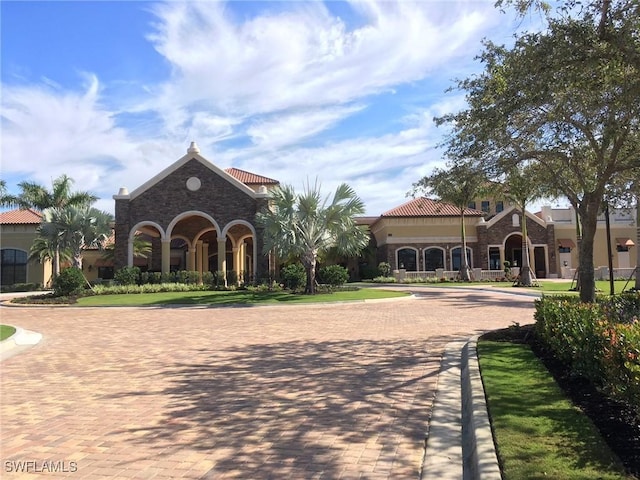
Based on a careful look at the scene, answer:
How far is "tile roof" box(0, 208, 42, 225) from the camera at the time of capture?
44.4m

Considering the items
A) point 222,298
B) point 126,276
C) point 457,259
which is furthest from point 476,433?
point 457,259

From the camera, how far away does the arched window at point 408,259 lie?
1763 inches

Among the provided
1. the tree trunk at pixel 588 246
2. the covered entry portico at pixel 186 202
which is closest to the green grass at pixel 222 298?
the covered entry portico at pixel 186 202

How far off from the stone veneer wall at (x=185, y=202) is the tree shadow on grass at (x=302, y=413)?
23158 mm

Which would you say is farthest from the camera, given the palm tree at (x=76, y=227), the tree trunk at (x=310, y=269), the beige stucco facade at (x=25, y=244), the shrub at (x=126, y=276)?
the beige stucco facade at (x=25, y=244)

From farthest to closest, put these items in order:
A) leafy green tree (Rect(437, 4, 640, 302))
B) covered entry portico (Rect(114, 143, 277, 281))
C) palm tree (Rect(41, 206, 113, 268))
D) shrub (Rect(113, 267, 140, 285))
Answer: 1. covered entry portico (Rect(114, 143, 277, 281))
2. shrub (Rect(113, 267, 140, 285))
3. palm tree (Rect(41, 206, 113, 268))
4. leafy green tree (Rect(437, 4, 640, 302))

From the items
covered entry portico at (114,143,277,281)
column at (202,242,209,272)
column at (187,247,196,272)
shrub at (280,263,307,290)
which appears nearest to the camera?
shrub at (280,263,307,290)

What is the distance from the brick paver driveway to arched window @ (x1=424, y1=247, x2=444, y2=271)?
31.3 m

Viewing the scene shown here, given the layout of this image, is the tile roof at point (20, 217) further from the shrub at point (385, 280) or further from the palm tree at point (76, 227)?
the shrub at point (385, 280)

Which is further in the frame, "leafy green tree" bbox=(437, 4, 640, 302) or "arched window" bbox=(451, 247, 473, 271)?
"arched window" bbox=(451, 247, 473, 271)

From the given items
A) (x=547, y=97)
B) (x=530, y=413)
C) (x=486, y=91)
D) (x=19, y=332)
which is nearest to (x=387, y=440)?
(x=530, y=413)

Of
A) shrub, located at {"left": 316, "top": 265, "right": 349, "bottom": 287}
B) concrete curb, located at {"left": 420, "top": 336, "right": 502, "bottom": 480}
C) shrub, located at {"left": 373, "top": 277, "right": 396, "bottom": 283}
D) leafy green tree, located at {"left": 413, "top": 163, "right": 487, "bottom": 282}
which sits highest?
leafy green tree, located at {"left": 413, "top": 163, "right": 487, "bottom": 282}

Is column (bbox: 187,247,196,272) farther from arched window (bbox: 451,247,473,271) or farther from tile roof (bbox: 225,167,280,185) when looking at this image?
arched window (bbox: 451,247,473,271)

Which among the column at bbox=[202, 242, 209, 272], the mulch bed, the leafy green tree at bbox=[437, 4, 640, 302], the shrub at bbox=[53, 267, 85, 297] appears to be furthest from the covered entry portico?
the mulch bed
